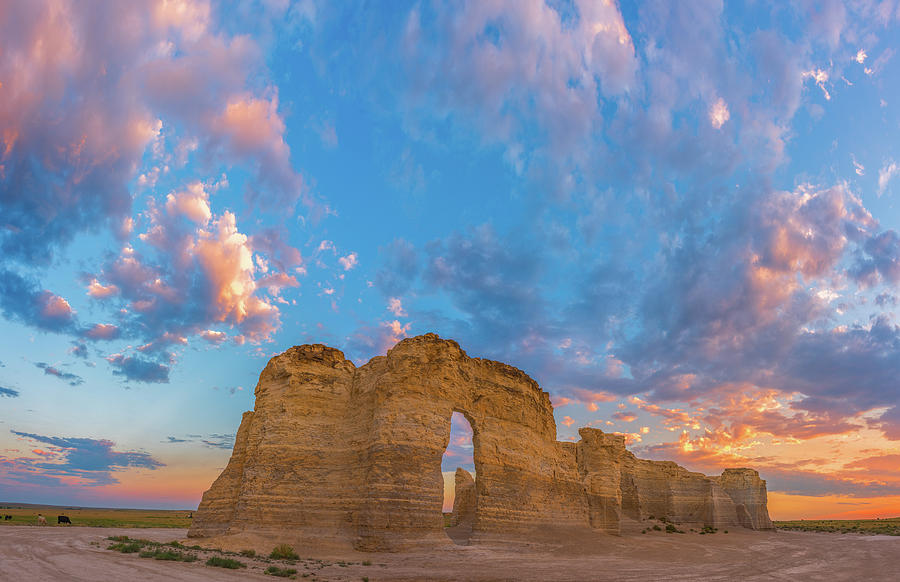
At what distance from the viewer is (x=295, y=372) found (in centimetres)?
2823

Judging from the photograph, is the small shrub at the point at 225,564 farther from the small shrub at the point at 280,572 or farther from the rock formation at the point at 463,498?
the rock formation at the point at 463,498

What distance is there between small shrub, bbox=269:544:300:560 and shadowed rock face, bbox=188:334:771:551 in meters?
2.57

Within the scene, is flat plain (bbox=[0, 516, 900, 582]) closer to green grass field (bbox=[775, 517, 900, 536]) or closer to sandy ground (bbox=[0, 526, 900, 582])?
sandy ground (bbox=[0, 526, 900, 582])

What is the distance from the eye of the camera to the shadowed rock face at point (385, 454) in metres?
23.6

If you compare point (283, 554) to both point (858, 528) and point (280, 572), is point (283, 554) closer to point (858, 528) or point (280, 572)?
point (280, 572)

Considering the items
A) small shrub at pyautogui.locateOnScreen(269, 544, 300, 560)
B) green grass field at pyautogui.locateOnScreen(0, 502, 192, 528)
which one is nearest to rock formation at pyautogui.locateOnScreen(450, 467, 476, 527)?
small shrub at pyautogui.locateOnScreen(269, 544, 300, 560)

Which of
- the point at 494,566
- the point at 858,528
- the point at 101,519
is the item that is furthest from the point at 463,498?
the point at 858,528

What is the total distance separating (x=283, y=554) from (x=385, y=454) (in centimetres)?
605

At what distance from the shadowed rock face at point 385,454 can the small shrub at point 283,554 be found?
101 inches

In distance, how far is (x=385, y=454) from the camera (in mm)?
23719

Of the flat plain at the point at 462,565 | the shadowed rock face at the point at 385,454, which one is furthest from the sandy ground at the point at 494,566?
the shadowed rock face at the point at 385,454

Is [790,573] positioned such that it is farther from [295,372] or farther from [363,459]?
[295,372]

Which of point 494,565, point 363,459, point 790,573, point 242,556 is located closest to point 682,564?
point 790,573

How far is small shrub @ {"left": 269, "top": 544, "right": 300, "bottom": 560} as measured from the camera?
66.4 ft
